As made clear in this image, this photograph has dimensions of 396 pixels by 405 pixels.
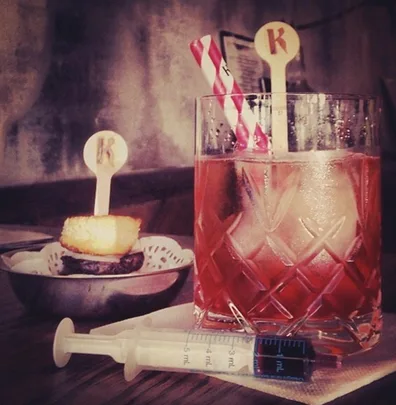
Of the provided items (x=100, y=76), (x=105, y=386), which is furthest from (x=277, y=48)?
(x=100, y=76)

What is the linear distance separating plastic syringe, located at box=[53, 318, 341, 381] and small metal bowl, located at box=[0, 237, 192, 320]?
105 millimetres

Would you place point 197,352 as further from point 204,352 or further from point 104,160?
point 104,160

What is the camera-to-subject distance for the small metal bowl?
28.2 inches

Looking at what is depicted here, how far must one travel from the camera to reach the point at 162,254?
0.95 metres

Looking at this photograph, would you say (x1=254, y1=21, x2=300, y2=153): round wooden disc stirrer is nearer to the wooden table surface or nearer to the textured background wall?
the wooden table surface

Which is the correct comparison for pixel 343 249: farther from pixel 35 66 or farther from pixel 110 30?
pixel 110 30

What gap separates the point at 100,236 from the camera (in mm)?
834

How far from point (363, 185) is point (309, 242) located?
0.09 m

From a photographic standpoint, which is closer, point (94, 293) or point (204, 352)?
point (204, 352)

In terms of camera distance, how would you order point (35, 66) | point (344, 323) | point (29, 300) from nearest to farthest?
point (344, 323) → point (29, 300) → point (35, 66)

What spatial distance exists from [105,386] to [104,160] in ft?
1.34

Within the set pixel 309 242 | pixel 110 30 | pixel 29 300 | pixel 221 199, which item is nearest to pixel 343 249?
pixel 309 242

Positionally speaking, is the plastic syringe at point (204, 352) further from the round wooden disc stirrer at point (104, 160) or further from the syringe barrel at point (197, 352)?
the round wooden disc stirrer at point (104, 160)

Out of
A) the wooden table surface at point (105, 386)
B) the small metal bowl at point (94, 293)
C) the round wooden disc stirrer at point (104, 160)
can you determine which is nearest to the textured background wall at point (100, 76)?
the round wooden disc stirrer at point (104, 160)
